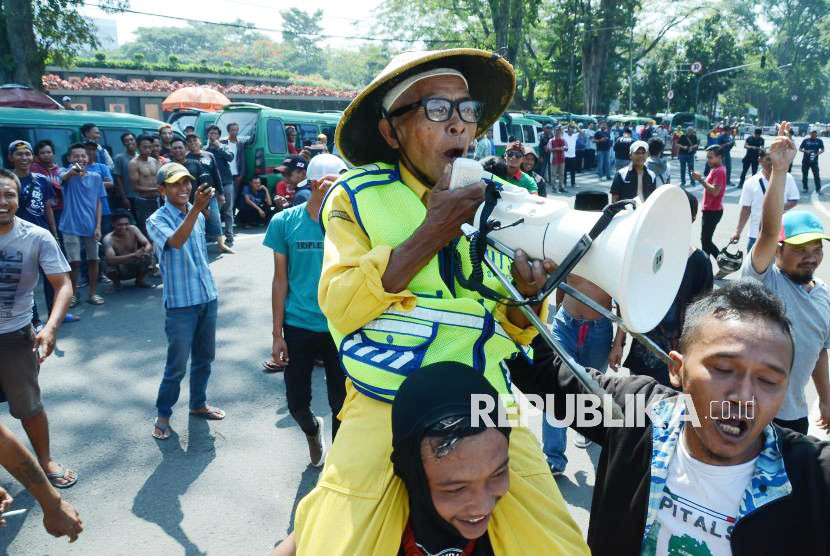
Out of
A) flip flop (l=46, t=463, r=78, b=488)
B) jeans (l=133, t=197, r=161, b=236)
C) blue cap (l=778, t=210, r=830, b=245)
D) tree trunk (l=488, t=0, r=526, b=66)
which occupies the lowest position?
flip flop (l=46, t=463, r=78, b=488)

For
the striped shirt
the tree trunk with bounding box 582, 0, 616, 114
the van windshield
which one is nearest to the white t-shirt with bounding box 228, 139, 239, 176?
the van windshield

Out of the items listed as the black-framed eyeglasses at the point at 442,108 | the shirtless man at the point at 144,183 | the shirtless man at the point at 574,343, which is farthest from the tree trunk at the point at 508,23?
the black-framed eyeglasses at the point at 442,108

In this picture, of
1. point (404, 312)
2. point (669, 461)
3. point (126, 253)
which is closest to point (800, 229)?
point (669, 461)

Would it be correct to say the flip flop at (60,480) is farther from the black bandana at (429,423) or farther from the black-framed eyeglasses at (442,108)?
the black-framed eyeglasses at (442,108)

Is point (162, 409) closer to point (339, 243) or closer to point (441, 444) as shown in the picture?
point (339, 243)

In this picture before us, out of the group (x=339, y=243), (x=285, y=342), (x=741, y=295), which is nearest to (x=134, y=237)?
(x=285, y=342)

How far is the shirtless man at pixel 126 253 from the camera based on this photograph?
26.1 feet

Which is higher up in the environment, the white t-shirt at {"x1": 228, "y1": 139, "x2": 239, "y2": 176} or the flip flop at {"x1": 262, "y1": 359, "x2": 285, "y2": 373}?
the white t-shirt at {"x1": 228, "y1": 139, "x2": 239, "y2": 176}

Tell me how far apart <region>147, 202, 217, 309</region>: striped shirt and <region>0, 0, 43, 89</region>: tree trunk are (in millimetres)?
10893

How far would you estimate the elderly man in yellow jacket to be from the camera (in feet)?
5.01

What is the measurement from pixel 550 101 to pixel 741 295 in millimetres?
44828

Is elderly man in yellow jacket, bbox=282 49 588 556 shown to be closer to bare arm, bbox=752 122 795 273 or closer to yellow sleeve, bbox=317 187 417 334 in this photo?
yellow sleeve, bbox=317 187 417 334

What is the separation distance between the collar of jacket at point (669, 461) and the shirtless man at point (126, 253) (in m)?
7.48

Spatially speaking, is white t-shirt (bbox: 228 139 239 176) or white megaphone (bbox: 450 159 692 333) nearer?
white megaphone (bbox: 450 159 692 333)
